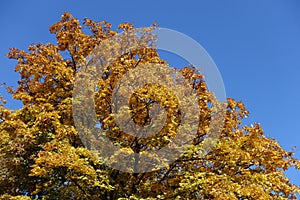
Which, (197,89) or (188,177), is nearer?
(188,177)

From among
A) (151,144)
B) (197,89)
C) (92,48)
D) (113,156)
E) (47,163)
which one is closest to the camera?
(47,163)

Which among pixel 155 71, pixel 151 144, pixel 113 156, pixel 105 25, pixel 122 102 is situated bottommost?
pixel 113 156

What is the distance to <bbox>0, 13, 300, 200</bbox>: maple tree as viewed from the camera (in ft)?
42.8

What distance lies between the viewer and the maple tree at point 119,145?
13.0 metres

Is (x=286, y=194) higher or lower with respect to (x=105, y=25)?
lower

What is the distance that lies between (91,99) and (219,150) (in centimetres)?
575

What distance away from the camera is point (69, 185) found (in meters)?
14.3

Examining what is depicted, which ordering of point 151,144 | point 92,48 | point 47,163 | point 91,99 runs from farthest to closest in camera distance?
point 92,48 < point 91,99 < point 151,144 < point 47,163

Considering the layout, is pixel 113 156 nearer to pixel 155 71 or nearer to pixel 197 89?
pixel 155 71

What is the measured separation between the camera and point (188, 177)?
1409 cm

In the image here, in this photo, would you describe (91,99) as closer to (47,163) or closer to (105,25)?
(47,163)

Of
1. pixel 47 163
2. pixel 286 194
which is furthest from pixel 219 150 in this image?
pixel 47 163

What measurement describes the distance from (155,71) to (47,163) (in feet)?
19.5

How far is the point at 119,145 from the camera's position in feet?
45.6
